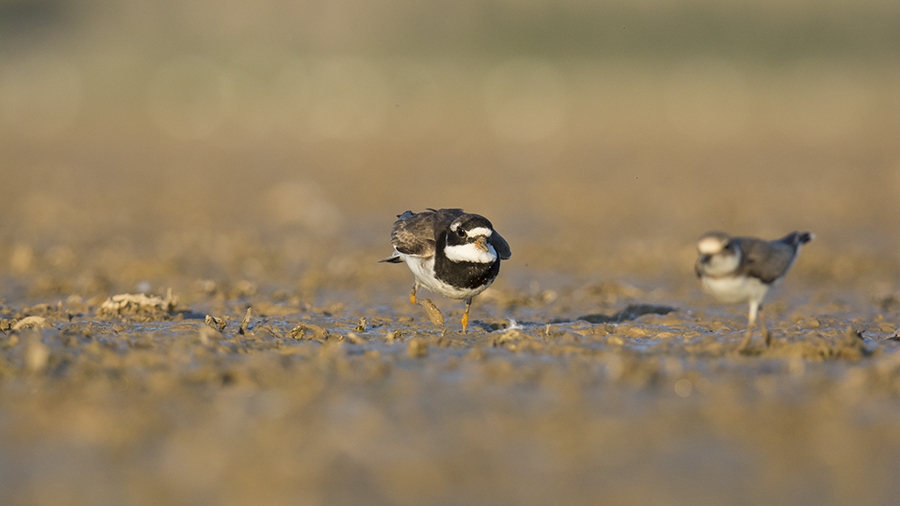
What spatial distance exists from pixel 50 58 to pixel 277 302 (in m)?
98.5

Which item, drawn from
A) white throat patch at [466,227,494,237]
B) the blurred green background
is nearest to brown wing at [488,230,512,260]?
white throat patch at [466,227,494,237]

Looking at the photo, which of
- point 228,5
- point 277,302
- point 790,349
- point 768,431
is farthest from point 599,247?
point 228,5

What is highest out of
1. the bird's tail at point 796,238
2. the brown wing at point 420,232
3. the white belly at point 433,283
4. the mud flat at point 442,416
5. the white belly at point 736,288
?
the bird's tail at point 796,238

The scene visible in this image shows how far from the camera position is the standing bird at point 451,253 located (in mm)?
8906

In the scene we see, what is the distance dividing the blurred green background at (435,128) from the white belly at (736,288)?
6.75 m

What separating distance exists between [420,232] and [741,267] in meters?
3.46

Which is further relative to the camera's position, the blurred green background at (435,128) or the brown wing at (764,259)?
the blurred green background at (435,128)

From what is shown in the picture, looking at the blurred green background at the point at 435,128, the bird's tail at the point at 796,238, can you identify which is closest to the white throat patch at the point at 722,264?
the bird's tail at the point at 796,238

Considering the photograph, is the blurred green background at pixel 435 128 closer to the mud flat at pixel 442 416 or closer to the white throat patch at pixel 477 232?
the white throat patch at pixel 477 232

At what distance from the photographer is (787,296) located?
12.0 meters

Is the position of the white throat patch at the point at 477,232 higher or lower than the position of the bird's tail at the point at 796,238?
lower

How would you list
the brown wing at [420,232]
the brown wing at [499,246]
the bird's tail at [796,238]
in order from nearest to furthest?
the bird's tail at [796,238], the brown wing at [420,232], the brown wing at [499,246]

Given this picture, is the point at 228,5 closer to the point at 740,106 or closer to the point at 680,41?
the point at 680,41

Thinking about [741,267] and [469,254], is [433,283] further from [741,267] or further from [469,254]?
[741,267]
